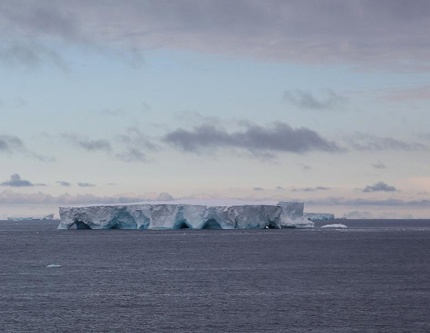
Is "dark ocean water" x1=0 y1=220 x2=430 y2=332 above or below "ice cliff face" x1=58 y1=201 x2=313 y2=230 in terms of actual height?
below

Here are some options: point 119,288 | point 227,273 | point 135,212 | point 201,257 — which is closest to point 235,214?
point 135,212

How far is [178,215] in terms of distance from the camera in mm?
83938

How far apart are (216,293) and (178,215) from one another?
53240 mm

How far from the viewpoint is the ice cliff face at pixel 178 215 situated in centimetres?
8300

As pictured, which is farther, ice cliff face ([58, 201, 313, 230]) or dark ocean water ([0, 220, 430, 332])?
ice cliff face ([58, 201, 313, 230])

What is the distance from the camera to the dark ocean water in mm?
23844

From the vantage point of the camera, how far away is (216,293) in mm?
30891

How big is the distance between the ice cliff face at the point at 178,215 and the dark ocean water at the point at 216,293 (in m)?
29.4

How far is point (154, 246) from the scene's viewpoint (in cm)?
6669

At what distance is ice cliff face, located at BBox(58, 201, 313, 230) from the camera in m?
83.0

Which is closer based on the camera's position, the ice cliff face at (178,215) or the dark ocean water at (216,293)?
the dark ocean water at (216,293)

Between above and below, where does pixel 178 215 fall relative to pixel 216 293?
above

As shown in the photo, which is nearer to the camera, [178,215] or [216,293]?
[216,293]

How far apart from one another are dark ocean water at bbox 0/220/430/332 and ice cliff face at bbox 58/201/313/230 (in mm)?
29391
